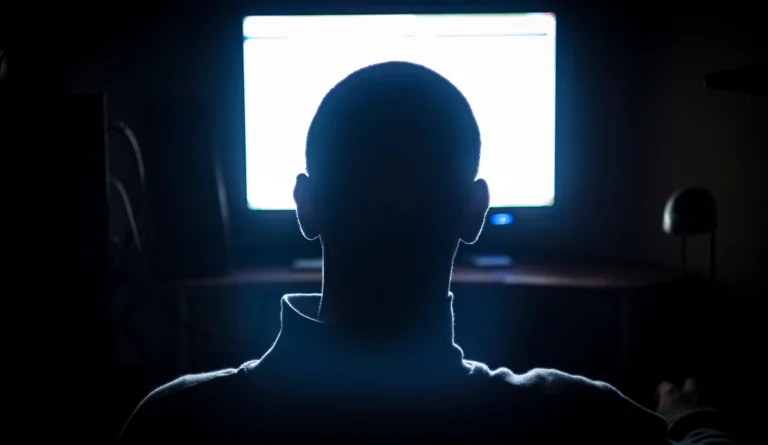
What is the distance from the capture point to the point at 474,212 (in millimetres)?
721

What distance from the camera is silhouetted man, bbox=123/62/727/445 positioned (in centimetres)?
65

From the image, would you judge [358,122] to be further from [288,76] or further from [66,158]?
[288,76]

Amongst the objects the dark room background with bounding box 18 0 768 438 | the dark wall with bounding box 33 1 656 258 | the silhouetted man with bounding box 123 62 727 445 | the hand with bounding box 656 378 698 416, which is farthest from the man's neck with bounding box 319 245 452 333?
the dark wall with bounding box 33 1 656 258

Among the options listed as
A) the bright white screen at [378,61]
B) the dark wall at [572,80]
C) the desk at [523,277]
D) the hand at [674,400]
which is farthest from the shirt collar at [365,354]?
the dark wall at [572,80]

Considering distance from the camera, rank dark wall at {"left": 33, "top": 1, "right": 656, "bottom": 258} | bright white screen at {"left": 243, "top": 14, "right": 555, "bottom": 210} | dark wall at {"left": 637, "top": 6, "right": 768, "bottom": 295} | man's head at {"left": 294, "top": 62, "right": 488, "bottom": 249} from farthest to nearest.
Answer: dark wall at {"left": 33, "top": 1, "right": 656, "bottom": 258} < bright white screen at {"left": 243, "top": 14, "right": 555, "bottom": 210} < dark wall at {"left": 637, "top": 6, "right": 768, "bottom": 295} < man's head at {"left": 294, "top": 62, "right": 488, "bottom": 249}

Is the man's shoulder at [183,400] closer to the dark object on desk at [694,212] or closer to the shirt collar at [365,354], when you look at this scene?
the shirt collar at [365,354]

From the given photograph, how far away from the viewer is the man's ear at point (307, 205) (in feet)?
2.28

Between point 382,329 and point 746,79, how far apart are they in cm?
83

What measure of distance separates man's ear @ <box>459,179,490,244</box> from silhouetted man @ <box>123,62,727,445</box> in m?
0.02

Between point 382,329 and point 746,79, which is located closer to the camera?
point 382,329

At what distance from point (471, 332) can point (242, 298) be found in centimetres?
54

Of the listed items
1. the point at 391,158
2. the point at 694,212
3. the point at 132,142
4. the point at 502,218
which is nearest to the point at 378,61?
the point at 502,218

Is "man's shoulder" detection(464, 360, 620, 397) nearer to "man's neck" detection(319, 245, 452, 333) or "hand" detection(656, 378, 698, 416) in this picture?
"man's neck" detection(319, 245, 452, 333)

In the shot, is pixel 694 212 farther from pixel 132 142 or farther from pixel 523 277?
pixel 132 142
